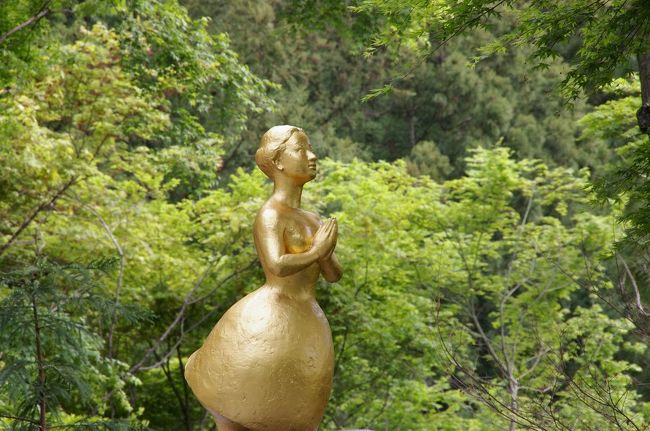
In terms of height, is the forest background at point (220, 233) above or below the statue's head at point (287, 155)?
below

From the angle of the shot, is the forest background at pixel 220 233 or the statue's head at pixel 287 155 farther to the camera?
the forest background at pixel 220 233

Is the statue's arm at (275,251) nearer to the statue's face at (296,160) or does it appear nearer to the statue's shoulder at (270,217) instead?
the statue's shoulder at (270,217)

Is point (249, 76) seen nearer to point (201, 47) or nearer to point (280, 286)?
point (201, 47)

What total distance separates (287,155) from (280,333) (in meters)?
0.90

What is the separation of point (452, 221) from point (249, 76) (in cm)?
322

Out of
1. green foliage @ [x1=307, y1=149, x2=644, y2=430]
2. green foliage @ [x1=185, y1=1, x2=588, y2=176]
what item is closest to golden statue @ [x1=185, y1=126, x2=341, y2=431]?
green foliage @ [x1=307, y1=149, x2=644, y2=430]

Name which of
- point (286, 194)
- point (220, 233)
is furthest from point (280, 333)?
point (220, 233)

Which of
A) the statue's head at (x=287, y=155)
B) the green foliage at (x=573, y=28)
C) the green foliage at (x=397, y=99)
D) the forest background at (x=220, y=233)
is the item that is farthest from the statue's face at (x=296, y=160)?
the green foliage at (x=397, y=99)

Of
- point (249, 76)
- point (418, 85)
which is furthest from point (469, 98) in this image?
point (249, 76)

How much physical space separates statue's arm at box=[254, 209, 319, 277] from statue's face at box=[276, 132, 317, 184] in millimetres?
228

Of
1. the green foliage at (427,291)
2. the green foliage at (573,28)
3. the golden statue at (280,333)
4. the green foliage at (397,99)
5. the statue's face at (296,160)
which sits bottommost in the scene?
the green foliage at (397,99)

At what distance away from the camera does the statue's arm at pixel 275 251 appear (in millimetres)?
4250

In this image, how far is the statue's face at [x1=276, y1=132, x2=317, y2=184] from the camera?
4.50 metres

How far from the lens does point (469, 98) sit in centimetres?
2088
